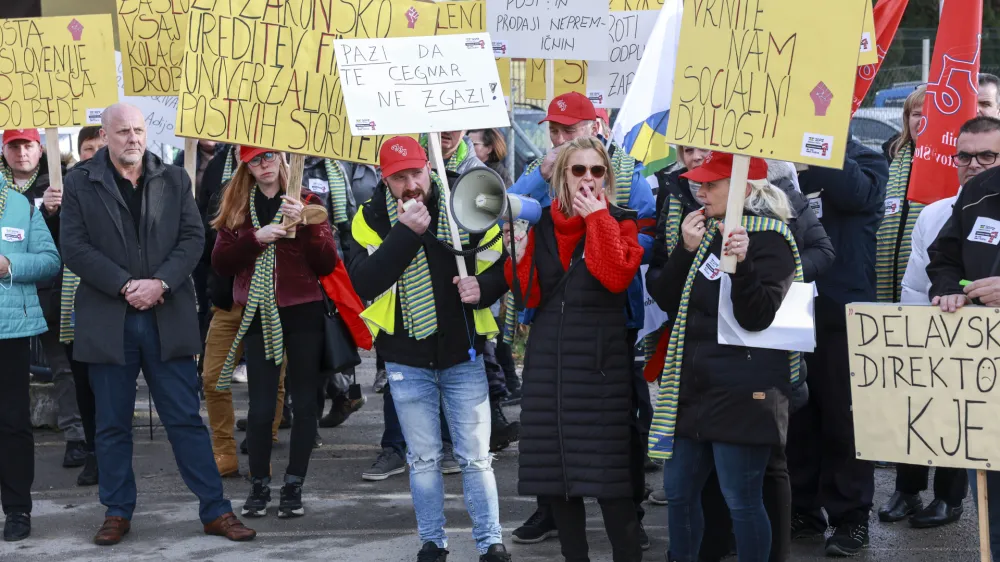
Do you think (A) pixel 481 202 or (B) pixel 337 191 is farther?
(B) pixel 337 191

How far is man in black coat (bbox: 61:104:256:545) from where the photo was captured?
6.08m

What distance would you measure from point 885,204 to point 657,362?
1.67 m

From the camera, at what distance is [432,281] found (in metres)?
5.62

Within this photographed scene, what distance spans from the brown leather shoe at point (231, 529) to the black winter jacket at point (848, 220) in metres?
3.00

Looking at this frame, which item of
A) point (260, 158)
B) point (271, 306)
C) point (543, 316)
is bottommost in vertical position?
point (271, 306)

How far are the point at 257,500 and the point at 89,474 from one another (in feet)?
4.42

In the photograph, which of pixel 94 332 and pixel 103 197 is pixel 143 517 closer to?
pixel 94 332

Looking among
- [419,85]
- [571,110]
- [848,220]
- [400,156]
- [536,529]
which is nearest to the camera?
[400,156]

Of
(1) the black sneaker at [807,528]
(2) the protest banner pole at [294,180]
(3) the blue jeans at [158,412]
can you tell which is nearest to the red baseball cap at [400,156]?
(2) the protest banner pole at [294,180]

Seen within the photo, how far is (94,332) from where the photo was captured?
6.07 meters

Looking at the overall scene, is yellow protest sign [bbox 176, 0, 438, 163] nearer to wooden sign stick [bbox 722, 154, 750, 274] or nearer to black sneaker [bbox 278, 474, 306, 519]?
black sneaker [bbox 278, 474, 306, 519]

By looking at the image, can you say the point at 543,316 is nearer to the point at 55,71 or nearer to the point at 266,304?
the point at 266,304

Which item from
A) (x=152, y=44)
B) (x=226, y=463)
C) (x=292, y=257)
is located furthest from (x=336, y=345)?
(x=152, y=44)

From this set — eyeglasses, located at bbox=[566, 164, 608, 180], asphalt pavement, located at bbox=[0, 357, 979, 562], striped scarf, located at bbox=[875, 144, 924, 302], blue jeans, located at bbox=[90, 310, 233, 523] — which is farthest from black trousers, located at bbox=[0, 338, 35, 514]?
striped scarf, located at bbox=[875, 144, 924, 302]
